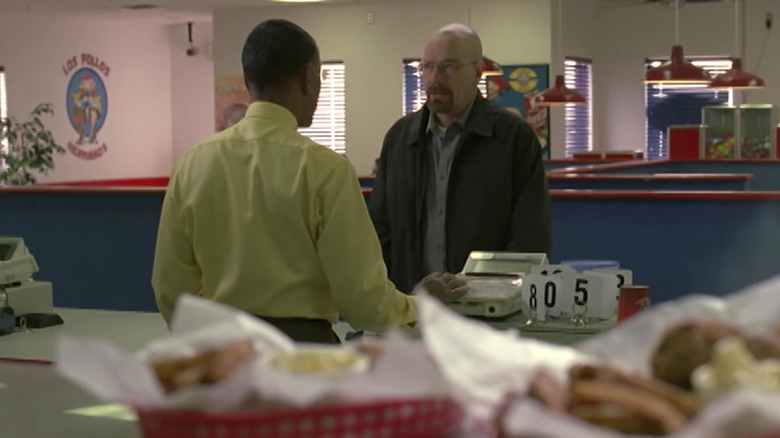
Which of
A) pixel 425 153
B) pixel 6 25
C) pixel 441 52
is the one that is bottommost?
pixel 425 153

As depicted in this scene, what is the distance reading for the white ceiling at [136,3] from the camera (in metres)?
14.6

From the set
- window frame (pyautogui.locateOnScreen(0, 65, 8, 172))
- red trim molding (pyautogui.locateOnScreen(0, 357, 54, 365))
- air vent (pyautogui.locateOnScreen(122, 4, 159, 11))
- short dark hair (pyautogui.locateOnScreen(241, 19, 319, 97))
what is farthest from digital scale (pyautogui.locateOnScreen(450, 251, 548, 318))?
window frame (pyautogui.locateOnScreen(0, 65, 8, 172))

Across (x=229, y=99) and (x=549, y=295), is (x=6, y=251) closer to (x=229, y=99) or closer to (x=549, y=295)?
(x=549, y=295)

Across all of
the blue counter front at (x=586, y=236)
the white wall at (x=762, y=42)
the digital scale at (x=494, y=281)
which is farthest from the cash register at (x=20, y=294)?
the white wall at (x=762, y=42)

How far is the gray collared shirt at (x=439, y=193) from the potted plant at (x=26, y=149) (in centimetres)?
1083

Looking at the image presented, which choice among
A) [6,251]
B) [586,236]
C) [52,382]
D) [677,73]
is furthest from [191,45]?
[52,382]

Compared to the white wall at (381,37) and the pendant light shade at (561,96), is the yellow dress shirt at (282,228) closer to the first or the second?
the pendant light shade at (561,96)

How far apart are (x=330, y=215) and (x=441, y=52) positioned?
5.00 feet

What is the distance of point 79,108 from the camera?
16.4m

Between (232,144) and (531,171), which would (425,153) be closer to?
(531,171)

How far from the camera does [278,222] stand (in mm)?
2615

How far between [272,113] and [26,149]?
41.8 ft

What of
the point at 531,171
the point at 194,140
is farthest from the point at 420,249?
the point at 194,140

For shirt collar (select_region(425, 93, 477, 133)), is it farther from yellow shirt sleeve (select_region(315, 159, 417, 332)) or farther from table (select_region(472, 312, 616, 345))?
yellow shirt sleeve (select_region(315, 159, 417, 332))
